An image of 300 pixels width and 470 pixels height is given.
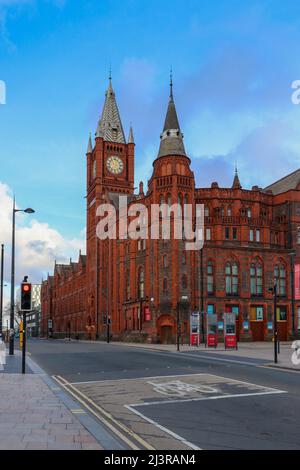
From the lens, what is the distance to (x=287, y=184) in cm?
7088

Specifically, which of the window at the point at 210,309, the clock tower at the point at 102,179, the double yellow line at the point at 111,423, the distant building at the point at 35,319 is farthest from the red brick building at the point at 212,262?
the distant building at the point at 35,319

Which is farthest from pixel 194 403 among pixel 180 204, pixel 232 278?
pixel 232 278

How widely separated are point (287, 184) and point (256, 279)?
568 inches

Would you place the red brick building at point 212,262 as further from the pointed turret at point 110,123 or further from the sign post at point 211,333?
the pointed turret at point 110,123

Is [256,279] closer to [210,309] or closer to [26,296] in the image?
[210,309]

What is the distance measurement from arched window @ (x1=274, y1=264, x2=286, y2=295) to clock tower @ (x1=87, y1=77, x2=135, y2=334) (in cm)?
3027

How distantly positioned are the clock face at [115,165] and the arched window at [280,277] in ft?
127

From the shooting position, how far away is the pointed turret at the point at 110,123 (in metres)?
96.5

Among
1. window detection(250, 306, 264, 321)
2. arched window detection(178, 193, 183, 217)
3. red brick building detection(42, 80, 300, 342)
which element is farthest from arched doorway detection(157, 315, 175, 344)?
arched window detection(178, 193, 183, 217)

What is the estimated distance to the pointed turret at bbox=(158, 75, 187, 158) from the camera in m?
63.7

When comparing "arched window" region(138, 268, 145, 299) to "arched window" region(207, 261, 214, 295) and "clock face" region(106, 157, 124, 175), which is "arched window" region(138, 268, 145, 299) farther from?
"clock face" region(106, 157, 124, 175)

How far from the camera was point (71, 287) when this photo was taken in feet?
390

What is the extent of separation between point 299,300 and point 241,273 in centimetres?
870
